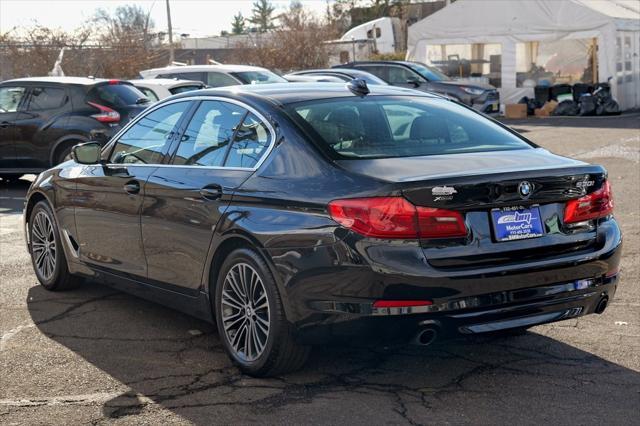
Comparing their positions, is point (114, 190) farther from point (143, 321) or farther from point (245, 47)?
point (245, 47)

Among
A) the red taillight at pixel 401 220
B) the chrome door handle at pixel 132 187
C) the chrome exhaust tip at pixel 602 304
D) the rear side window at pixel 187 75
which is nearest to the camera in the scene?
the red taillight at pixel 401 220

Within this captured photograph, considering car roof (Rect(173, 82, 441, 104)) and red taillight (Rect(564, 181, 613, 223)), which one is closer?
red taillight (Rect(564, 181, 613, 223))

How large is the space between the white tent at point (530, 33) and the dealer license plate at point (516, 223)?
2441 centimetres

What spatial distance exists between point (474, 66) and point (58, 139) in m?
19.0

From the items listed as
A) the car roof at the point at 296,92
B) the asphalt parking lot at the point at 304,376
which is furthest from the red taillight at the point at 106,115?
the car roof at the point at 296,92

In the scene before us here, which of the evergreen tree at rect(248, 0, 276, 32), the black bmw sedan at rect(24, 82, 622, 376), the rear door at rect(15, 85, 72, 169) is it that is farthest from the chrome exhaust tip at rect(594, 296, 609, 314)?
the evergreen tree at rect(248, 0, 276, 32)

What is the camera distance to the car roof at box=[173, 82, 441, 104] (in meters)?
6.05

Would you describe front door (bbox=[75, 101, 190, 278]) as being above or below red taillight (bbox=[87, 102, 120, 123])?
below

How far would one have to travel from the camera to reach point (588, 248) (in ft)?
17.8

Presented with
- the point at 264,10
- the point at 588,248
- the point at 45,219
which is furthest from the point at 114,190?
the point at 264,10

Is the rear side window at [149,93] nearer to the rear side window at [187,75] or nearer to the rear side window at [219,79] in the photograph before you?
the rear side window at [219,79]

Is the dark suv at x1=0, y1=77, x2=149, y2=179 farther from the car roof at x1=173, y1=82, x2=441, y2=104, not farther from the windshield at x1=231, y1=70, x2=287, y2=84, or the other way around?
the car roof at x1=173, y1=82, x2=441, y2=104

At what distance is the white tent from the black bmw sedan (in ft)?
76.8

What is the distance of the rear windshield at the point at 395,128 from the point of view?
221 inches
